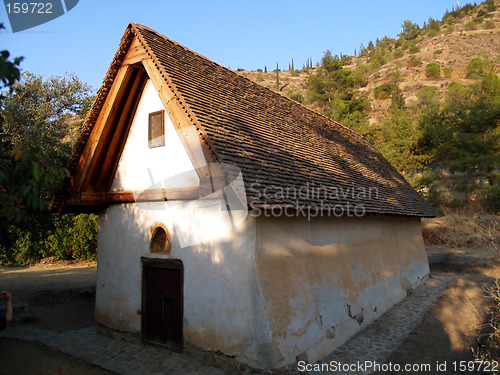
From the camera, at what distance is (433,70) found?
63.8 meters

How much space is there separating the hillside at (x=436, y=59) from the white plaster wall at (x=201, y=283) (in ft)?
144

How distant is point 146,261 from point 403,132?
27970mm

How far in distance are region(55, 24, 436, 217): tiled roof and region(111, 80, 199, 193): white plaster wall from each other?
3.04 feet

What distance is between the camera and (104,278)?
Answer: 8.57m

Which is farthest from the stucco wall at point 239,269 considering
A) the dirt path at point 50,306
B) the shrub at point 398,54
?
the shrub at point 398,54

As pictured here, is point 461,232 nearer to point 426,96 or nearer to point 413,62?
point 426,96

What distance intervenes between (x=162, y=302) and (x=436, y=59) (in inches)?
3267

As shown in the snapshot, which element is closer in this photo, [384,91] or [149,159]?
[149,159]

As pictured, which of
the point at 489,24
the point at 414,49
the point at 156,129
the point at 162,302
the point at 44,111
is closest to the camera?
the point at 162,302

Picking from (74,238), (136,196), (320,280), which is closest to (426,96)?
(74,238)

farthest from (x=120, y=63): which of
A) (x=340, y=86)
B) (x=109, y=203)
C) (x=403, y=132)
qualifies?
(x=340, y=86)

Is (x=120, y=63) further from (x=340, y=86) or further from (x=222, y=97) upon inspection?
(x=340, y=86)

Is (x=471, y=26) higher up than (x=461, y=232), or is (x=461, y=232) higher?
(x=471, y=26)

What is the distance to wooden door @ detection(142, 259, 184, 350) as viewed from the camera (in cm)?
702
